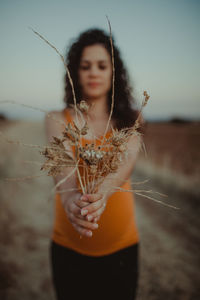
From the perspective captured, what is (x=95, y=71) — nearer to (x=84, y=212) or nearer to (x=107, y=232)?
(x=84, y=212)

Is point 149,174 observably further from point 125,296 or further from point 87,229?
point 87,229

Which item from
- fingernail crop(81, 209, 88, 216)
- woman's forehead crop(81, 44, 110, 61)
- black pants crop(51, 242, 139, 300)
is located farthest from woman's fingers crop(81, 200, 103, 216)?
woman's forehead crop(81, 44, 110, 61)

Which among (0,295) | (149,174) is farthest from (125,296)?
(149,174)

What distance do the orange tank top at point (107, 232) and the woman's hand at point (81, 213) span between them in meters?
0.45

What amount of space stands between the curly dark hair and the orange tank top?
38 centimetres

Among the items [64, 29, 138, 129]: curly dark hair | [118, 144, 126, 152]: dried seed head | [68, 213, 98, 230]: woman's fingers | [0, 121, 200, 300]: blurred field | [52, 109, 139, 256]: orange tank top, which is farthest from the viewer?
[0, 121, 200, 300]: blurred field

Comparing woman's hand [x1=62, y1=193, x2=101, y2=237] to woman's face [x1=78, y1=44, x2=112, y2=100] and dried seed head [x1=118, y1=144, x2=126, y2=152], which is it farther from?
woman's face [x1=78, y1=44, x2=112, y2=100]

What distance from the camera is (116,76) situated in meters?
1.58

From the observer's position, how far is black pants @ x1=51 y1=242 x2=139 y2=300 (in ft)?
4.73

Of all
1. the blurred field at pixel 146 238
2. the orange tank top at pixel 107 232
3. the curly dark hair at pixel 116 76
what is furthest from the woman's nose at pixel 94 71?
the blurred field at pixel 146 238

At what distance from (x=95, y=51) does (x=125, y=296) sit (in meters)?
1.89

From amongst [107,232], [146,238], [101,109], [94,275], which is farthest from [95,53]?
[146,238]

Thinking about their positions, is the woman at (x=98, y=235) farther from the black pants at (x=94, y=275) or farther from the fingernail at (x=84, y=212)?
the fingernail at (x=84, y=212)

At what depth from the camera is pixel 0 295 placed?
7.70 ft
